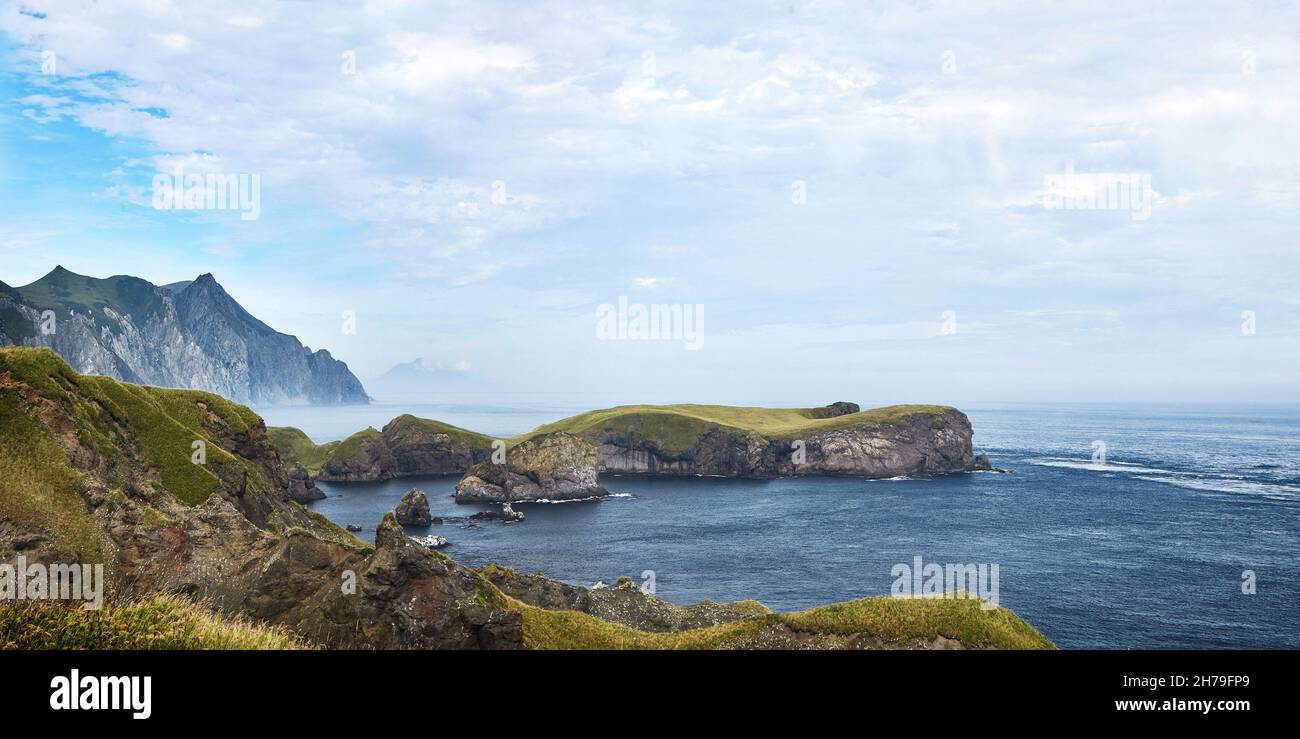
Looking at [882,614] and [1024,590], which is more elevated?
[882,614]

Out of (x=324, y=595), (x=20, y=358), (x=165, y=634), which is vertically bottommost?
(x=324, y=595)

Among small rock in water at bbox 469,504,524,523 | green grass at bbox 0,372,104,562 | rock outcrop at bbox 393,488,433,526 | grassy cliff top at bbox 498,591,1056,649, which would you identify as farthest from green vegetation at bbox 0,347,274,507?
small rock in water at bbox 469,504,524,523

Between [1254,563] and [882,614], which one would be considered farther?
[1254,563]

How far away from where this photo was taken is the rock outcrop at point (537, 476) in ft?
603

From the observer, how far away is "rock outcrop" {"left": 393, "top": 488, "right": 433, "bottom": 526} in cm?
14275

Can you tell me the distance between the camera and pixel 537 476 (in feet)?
611

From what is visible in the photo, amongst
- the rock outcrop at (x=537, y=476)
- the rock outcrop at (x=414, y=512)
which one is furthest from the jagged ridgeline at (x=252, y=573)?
the rock outcrop at (x=537, y=476)

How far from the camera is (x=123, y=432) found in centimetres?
5809

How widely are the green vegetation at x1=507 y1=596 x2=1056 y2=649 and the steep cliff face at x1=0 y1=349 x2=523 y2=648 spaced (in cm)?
533

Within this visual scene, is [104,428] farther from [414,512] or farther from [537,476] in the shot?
[537,476]

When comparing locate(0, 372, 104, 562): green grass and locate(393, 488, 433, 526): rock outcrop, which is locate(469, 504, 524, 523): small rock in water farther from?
locate(0, 372, 104, 562): green grass
